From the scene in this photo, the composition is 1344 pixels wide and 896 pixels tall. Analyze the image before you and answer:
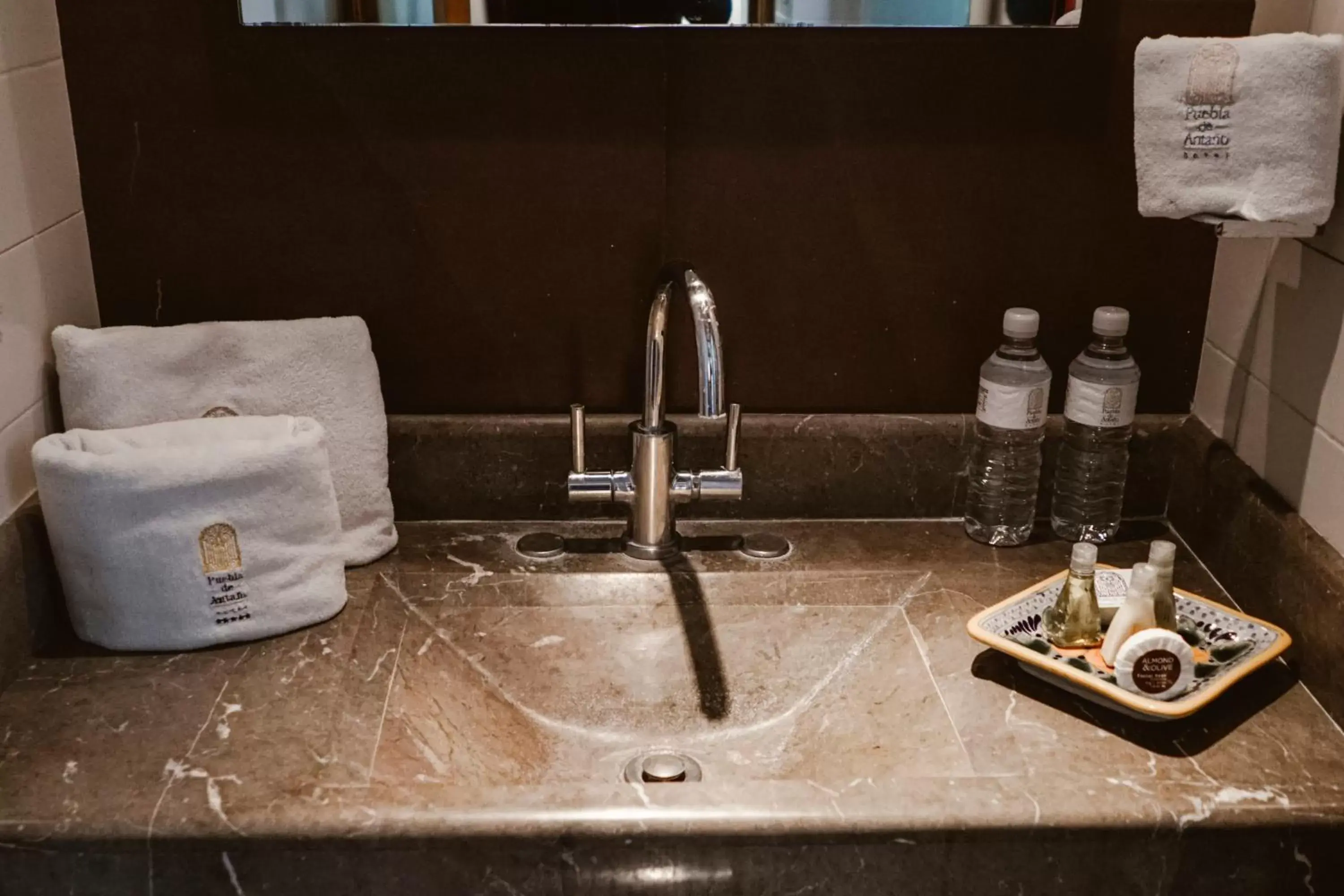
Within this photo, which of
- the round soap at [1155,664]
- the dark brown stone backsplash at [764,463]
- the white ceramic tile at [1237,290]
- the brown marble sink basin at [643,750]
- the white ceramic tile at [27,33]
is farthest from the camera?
the dark brown stone backsplash at [764,463]

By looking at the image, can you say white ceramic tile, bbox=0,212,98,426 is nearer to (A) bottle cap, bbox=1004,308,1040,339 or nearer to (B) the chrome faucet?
(B) the chrome faucet

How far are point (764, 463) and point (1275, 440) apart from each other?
0.49 metres

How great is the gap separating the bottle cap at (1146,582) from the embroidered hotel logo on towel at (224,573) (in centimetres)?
76

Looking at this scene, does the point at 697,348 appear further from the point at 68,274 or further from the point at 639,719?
the point at 68,274

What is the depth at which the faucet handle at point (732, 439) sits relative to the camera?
1232 millimetres

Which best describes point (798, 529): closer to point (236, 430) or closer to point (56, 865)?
point (236, 430)

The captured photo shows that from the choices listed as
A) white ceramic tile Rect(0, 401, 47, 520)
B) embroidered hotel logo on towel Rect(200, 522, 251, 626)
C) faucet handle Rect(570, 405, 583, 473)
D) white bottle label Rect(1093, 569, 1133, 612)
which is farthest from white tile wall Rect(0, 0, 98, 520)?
white bottle label Rect(1093, 569, 1133, 612)

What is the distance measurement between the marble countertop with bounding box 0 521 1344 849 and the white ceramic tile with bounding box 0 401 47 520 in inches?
5.7

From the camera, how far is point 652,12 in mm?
1194

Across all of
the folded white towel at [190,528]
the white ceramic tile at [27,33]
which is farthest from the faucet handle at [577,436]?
the white ceramic tile at [27,33]

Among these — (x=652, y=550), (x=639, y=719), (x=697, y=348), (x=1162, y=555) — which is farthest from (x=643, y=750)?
(x=1162, y=555)

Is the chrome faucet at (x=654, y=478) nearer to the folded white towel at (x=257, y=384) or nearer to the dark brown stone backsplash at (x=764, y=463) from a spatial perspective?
the dark brown stone backsplash at (x=764, y=463)

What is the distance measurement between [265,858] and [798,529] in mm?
660

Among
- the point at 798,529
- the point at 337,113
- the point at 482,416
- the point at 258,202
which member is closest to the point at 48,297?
the point at 258,202
